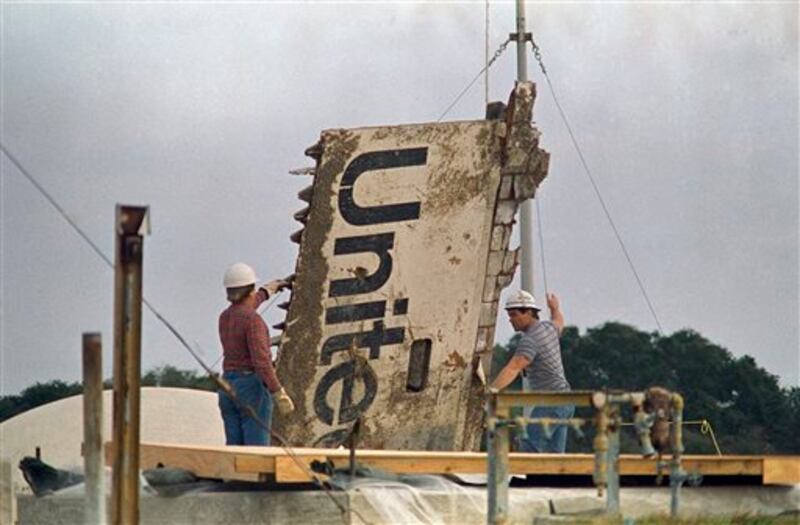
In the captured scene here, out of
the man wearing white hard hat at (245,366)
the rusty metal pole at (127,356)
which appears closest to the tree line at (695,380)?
the man wearing white hard hat at (245,366)

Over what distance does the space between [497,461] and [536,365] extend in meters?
5.38

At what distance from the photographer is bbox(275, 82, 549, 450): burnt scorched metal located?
19.5 m

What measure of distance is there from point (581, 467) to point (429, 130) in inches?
217

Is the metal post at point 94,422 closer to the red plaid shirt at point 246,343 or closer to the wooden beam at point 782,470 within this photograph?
the red plaid shirt at point 246,343

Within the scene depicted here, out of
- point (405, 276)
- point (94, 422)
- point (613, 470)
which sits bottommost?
point (613, 470)

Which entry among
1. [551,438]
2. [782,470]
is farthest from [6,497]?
[551,438]

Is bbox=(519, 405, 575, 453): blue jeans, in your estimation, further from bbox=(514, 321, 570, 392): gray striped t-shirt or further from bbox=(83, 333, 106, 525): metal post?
bbox=(83, 333, 106, 525): metal post

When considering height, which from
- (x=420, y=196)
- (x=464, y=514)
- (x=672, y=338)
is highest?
(x=672, y=338)

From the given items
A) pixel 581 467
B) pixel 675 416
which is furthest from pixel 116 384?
pixel 581 467

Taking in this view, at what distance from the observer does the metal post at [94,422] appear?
1137cm

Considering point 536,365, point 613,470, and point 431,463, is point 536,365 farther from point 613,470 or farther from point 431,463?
point 613,470

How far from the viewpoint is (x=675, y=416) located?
13.0 m

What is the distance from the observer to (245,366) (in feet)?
54.6

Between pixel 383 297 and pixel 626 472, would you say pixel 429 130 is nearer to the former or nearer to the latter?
pixel 383 297
